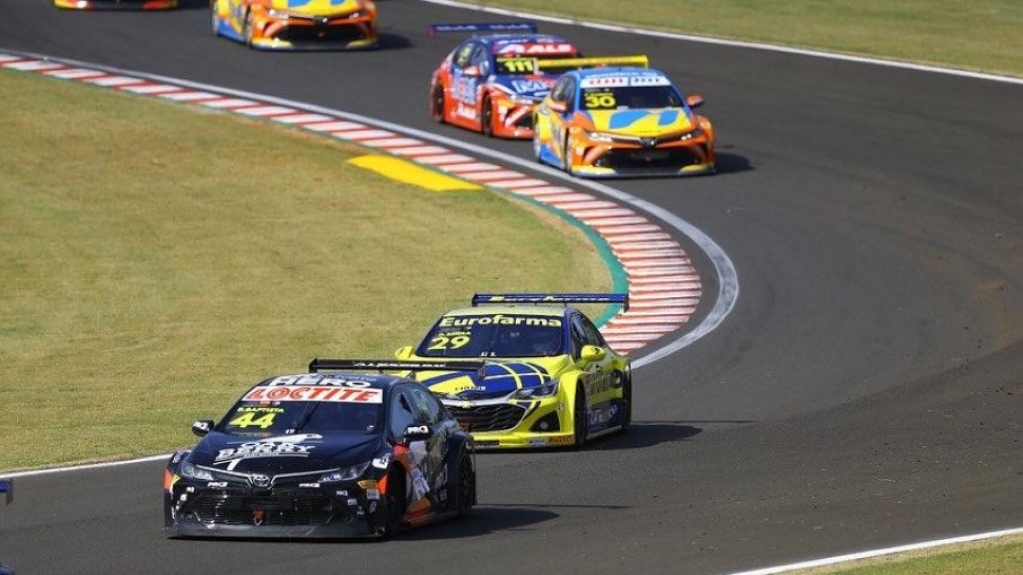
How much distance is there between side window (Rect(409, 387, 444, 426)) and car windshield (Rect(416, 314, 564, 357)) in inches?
137

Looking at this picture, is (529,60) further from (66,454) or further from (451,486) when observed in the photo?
(451,486)

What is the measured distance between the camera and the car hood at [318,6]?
3925 cm

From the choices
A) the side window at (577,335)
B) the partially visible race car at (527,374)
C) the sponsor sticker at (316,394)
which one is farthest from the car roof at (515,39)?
the sponsor sticker at (316,394)

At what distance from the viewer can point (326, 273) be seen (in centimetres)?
2748

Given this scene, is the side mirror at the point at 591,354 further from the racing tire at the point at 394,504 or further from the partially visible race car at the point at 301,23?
the partially visible race car at the point at 301,23

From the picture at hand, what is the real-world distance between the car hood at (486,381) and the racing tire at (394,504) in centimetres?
390

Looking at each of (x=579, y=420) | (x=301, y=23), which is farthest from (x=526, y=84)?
(x=579, y=420)

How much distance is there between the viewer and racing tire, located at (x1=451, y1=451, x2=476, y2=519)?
46.2 ft

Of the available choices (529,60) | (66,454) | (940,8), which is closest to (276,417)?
(66,454)

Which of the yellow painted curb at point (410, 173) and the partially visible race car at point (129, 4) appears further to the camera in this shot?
the partially visible race car at point (129, 4)

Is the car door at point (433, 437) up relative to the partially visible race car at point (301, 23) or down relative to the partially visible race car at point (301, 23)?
up

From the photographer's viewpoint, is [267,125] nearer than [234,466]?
No

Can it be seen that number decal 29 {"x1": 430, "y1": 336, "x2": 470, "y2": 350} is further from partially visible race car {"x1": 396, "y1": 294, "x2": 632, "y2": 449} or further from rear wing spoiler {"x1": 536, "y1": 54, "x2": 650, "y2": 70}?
rear wing spoiler {"x1": 536, "y1": 54, "x2": 650, "y2": 70}

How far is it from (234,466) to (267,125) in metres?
23.4
